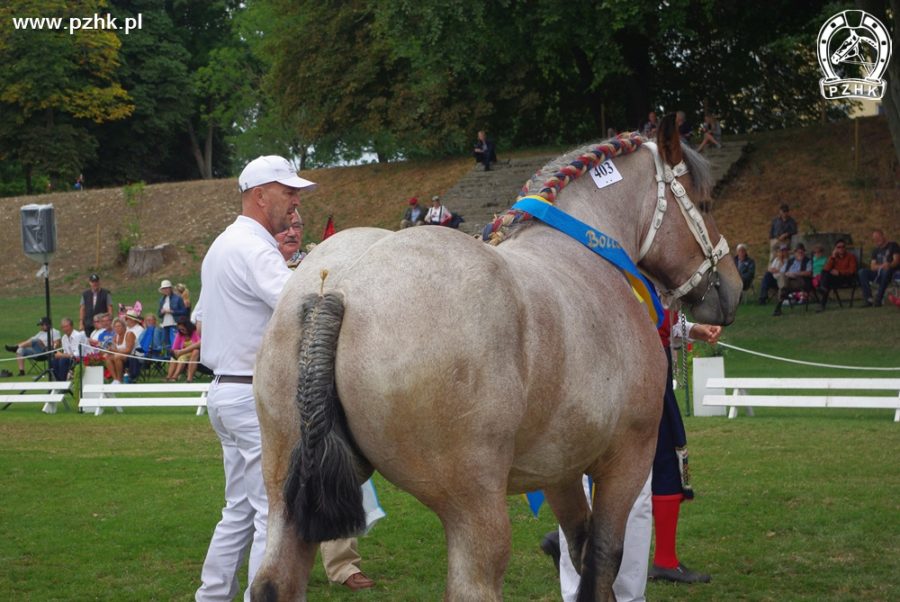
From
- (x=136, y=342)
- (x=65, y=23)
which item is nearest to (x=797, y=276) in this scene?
(x=136, y=342)

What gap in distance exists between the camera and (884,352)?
1981cm

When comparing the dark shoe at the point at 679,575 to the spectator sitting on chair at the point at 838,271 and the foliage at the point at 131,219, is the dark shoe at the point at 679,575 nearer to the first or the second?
the spectator sitting on chair at the point at 838,271

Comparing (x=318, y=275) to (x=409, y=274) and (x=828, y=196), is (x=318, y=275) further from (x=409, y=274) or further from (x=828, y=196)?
(x=828, y=196)

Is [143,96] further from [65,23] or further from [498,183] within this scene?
[498,183]

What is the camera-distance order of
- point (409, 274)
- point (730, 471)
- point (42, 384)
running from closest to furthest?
1. point (409, 274)
2. point (730, 471)
3. point (42, 384)

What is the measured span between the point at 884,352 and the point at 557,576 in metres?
14.8

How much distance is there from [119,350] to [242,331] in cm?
1688

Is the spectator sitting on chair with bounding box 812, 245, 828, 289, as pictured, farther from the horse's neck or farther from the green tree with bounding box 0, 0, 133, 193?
the green tree with bounding box 0, 0, 133, 193

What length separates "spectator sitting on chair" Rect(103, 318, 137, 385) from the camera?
2049 cm

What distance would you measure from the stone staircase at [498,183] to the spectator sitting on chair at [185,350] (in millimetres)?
9779

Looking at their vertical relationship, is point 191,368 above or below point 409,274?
below

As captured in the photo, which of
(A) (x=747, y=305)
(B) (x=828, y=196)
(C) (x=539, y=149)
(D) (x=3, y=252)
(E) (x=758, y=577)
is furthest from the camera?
(D) (x=3, y=252)

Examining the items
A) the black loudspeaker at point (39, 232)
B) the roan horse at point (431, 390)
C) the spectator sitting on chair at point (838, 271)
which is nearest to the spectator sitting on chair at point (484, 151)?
the spectator sitting on chair at point (838, 271)

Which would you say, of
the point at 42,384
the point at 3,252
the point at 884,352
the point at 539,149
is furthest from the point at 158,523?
the point at 3,252
